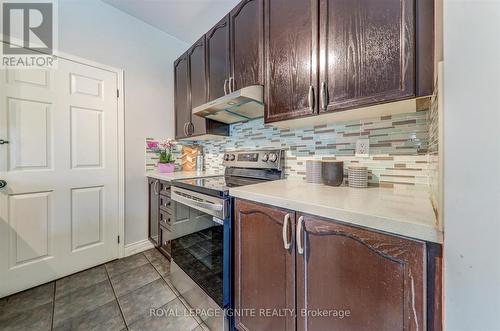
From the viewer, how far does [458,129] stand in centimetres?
41

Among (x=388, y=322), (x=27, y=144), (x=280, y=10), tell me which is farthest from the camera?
(x=27, y=144)

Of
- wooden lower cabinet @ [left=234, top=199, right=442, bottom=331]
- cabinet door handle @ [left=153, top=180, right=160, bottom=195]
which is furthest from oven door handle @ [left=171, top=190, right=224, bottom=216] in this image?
cabinet door handle @ [left=153, top=180, right=160, bottom=195]

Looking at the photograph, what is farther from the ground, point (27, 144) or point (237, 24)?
point (237, 24)

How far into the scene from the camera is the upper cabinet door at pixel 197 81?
1.81 m

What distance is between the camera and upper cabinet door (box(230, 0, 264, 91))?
127 centimetres

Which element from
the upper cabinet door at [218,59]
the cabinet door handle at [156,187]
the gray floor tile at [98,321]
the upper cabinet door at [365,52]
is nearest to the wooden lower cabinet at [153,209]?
the cabinet door handle at [156,187]

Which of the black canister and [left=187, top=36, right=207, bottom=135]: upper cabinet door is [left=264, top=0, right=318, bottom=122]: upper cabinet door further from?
[left=187, top=36, right=207, bottom=135]: upper cabinet door

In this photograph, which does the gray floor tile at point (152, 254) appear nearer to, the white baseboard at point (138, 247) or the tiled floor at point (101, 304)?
the white baseboard at point (138, 247)

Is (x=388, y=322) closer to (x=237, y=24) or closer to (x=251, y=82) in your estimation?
(x=251, y=82)

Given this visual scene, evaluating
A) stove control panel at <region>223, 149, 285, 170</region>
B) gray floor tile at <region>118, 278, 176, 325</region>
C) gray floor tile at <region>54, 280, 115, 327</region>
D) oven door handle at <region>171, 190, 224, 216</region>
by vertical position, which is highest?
stove control panel at <region>223, 149, 285, 170</region>

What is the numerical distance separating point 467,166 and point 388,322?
0.52m

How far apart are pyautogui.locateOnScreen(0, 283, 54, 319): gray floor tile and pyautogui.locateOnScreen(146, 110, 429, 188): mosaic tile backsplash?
6.71 feet

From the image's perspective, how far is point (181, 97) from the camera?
86.0 inches

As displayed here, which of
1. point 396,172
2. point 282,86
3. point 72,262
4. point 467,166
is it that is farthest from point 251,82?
point 72,262
